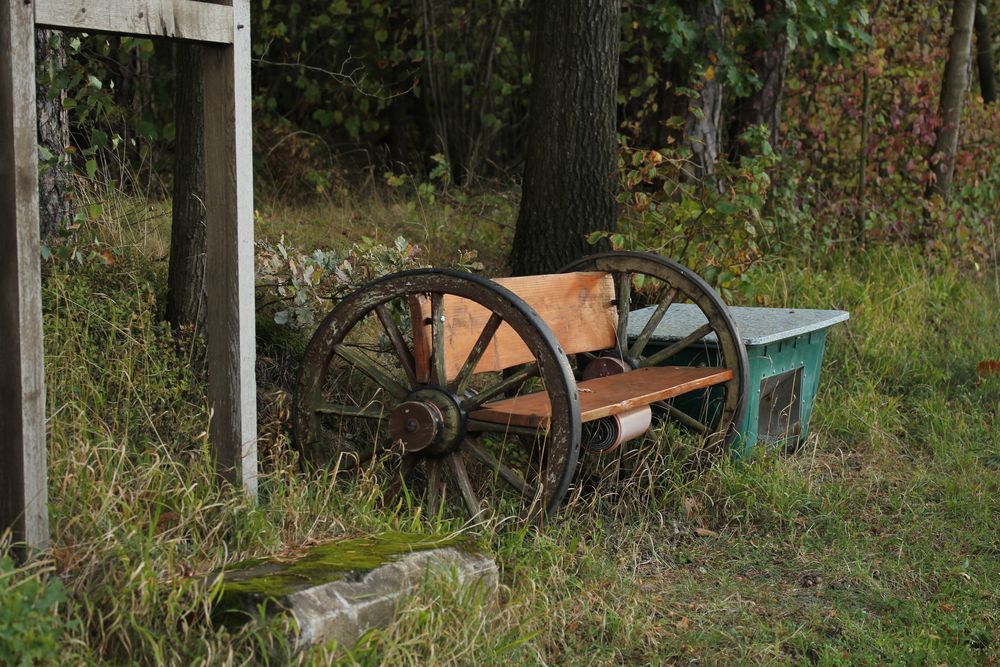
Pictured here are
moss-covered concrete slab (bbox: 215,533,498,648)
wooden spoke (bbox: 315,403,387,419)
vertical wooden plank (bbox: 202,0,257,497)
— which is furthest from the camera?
wooden spoke (bbox: 315,403,387,419)

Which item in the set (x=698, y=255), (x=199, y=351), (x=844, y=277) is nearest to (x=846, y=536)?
(x=698, y=255)

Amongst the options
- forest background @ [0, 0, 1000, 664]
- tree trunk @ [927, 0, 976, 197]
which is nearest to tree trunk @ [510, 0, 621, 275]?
forest background @ [0, 0, 1000, 664]

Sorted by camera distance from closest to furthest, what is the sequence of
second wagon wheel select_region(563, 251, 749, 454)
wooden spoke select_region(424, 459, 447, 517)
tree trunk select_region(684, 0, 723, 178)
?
wooden spoke select_region(424, 459, 447, 517)
second wagon wheel select_region(563, 251, 749, 454)
tree trunk select_region(684, 0, 723, 178)

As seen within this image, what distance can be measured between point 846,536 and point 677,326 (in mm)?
1267

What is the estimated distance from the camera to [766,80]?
8758 mm

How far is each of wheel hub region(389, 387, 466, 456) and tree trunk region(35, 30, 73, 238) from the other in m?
1.90

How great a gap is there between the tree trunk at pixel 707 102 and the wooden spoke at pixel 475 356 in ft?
13.4

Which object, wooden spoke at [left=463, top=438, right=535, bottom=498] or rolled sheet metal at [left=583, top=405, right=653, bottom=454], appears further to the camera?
rolled sheet metal at [left=583, top=405, right=653, bottom=454]

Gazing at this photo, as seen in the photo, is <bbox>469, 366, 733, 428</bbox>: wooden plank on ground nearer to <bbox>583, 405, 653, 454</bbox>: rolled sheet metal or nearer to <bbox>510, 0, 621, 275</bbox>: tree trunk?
<bbox>583, 405, 653, 454</bbox>: rolled sheet metal

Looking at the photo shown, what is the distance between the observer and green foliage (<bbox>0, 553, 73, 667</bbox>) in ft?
8.43

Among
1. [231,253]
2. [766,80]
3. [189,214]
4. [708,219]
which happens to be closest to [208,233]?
[231,253]

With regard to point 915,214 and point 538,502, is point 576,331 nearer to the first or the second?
point 538,502

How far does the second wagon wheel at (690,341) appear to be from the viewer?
4.88m

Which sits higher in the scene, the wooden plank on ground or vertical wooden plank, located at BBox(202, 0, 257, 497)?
vertical wooden plank, located at BBox(202, 0, 257, 497)
